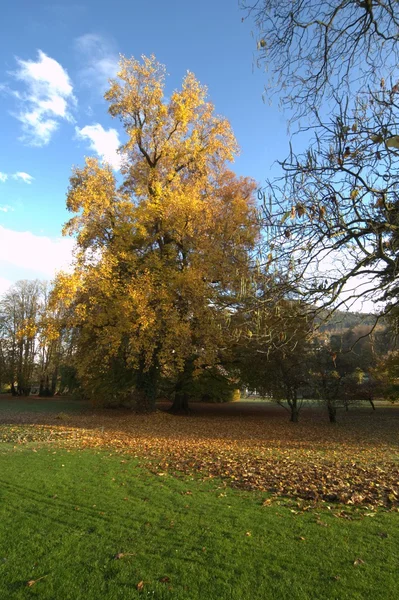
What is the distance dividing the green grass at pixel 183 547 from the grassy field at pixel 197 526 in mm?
14

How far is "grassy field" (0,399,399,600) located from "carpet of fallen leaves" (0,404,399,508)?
0.06m

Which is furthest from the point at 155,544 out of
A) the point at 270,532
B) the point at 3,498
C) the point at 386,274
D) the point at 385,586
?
the point at 386,274

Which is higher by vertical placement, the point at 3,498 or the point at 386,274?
the point at 386,274

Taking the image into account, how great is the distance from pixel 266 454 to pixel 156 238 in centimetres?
1292

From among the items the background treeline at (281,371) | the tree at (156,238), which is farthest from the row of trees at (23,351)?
the tree at (156,238)

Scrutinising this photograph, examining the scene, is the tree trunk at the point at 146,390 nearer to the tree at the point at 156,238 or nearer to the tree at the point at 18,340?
the tree at the point at 156,238

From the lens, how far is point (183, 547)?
416 centimetres

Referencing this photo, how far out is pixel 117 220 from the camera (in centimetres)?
1844

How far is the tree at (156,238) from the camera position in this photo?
56.1 ft

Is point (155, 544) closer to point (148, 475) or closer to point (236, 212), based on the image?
point (148, 475)

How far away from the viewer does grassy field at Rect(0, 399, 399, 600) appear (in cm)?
344

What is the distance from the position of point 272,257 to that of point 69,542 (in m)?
4.31

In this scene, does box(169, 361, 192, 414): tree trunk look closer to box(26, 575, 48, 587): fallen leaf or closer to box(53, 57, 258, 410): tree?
box(53, 57, 258, 410): tree

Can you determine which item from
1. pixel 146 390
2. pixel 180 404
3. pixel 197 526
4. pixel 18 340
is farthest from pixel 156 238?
pixel 18 340
